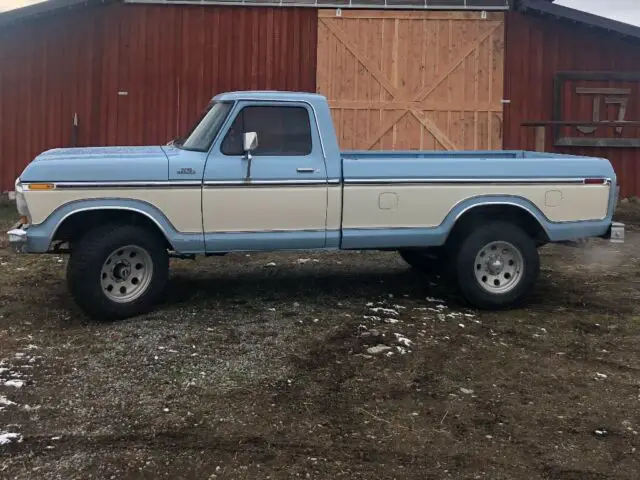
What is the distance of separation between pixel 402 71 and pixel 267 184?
8433mm

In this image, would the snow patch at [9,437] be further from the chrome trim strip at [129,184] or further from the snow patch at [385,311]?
the snow patch at [385,311]

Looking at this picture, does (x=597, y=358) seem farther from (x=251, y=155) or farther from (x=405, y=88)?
(x=405, y=88)

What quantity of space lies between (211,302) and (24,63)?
932 centimetres

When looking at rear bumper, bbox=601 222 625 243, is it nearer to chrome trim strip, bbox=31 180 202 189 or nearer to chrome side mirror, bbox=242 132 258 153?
chrome side mirror, bbox=242 132 258 153

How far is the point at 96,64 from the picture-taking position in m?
14.2

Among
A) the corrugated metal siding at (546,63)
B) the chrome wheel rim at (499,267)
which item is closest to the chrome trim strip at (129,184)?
the chrome wheel rim at (499,267)

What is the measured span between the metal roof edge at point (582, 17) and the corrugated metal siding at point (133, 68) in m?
4.30

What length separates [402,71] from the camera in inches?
560

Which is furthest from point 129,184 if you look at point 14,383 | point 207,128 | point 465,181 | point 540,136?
point 540,136

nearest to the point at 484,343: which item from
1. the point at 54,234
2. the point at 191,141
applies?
the point at 191,141

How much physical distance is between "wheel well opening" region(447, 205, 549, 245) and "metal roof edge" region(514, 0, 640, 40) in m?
8.30

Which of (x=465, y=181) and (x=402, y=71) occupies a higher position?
(x=402, y=71)

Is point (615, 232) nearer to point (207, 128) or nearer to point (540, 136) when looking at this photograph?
point (207, 128)

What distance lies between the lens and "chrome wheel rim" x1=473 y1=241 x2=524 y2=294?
23.0 ft
